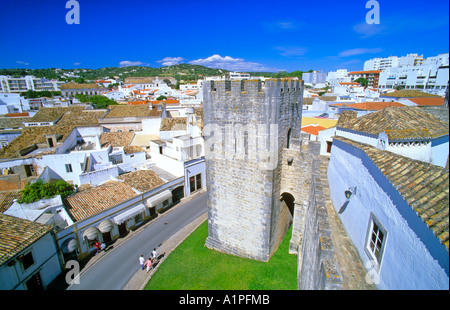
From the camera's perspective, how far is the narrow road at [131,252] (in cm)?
1201

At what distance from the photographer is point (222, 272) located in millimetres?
11367

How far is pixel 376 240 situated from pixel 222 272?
8.08m

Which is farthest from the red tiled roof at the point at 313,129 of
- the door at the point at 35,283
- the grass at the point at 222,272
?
the door at the point at 35,283

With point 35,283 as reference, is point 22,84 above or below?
above

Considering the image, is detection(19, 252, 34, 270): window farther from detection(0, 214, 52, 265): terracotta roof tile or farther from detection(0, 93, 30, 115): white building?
detection(0, 93, 30, 115): white building

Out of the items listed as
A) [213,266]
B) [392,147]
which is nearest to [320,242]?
[392,147]

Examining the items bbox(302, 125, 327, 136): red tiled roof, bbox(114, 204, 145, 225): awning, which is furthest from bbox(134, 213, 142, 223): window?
bbox(302, 125, 327, 136): red tiled roof

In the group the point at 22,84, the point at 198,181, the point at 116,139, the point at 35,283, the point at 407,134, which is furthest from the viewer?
the point at 22,84

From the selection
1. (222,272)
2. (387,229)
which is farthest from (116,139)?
(387,229)

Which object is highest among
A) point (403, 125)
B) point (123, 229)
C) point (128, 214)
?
point (403, 125)

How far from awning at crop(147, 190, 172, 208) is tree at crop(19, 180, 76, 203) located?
5270 millimetres

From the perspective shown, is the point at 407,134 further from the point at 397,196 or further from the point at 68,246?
the point at 68,246

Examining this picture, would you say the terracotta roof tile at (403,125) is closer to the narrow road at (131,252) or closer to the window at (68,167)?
the narrow road at (131,252)
